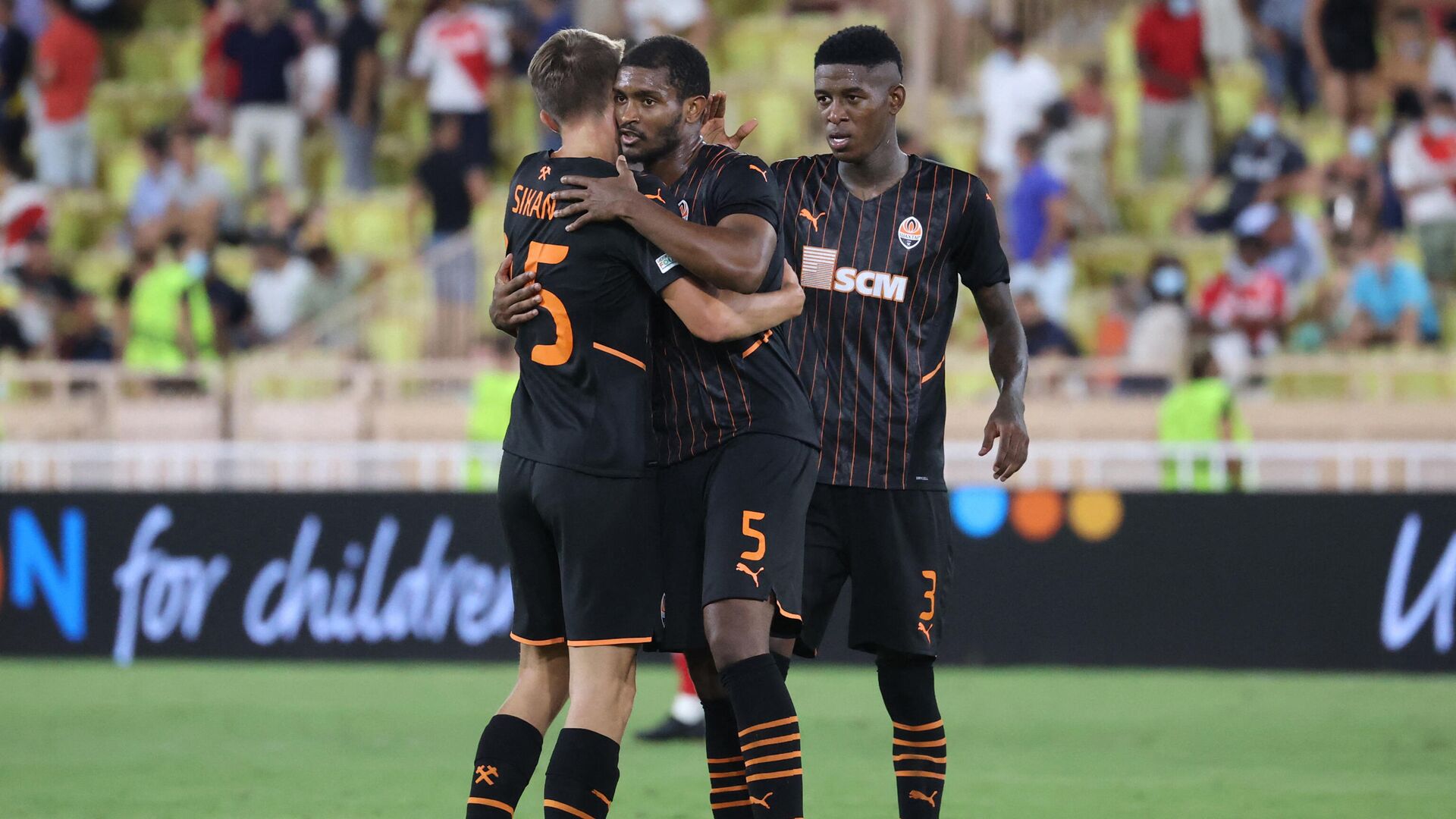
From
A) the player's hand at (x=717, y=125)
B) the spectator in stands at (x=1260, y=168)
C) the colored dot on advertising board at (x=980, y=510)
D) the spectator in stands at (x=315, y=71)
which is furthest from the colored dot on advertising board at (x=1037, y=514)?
the spectator in stands at (x=315, y=71)

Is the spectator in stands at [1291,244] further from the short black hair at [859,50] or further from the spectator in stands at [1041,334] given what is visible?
the short black hair at [859,50]

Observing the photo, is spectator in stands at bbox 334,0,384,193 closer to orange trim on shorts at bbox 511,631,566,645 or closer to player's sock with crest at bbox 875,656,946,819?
player's sock with crest at bbox 875,656,946,819

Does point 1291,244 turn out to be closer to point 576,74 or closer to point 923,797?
point 923,797

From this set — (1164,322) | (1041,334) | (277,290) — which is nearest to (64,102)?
(277,290)

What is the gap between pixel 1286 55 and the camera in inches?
687

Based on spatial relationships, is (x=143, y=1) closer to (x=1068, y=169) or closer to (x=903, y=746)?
(x=1068, y=169)

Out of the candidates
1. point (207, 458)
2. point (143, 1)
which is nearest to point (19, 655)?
point (207, 458)

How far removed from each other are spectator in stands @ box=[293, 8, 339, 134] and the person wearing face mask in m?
9.47

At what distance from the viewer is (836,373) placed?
19.3 feet

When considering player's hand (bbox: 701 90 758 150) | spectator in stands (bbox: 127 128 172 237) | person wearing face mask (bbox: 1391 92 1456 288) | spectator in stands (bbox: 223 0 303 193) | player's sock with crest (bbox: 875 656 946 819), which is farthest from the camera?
spectator in stands (bbox: 223 0 303 193)

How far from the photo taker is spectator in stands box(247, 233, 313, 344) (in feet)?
53.6

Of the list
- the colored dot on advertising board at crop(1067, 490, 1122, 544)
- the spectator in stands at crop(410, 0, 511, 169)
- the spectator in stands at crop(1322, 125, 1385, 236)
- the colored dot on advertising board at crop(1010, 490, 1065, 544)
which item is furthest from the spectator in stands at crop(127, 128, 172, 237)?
the spectator in stands at crop(1322, 125, 1385, 236)

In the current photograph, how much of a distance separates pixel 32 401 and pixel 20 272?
2792 mm

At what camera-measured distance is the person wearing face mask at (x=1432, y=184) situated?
15.2m
